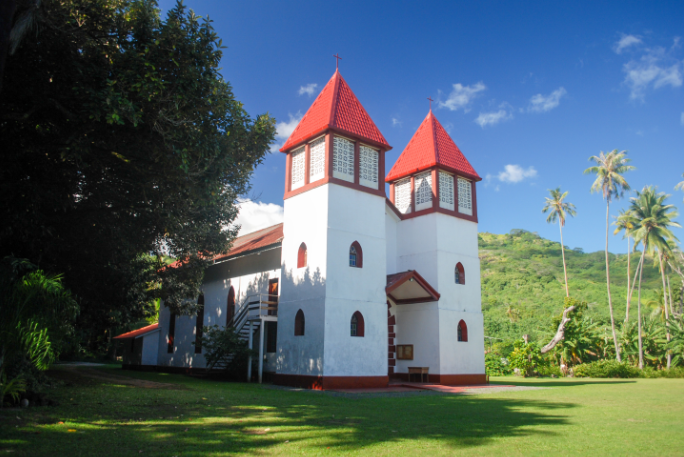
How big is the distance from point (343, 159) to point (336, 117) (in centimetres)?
171

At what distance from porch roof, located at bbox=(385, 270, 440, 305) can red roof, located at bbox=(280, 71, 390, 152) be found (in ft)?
18.5

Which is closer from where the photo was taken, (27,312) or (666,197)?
(27,312)

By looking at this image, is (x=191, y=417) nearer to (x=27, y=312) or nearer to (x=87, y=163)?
(x=27, y=312)

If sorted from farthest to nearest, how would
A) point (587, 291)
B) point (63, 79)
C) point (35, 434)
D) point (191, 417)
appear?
point (587, 291) < point (63, 79) < point (191, 417) < point (35, 434)

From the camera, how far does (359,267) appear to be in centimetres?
1933

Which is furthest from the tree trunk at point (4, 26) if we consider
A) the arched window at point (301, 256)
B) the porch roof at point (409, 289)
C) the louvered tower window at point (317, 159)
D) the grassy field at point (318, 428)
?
the porch roof at point (409, 289)

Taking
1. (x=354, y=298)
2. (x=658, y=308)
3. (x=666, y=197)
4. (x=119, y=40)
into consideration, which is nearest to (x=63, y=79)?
(x=119, y=40)

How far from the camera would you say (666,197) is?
3769 cm

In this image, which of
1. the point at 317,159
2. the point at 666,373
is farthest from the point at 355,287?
the point at 666,373

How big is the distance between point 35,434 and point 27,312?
1854 millimetres

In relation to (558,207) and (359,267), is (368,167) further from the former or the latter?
(558,207)

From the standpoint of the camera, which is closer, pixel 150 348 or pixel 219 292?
pixel 219 292

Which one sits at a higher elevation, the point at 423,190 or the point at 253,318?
the point at 423,190

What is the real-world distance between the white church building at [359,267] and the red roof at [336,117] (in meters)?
0.06
